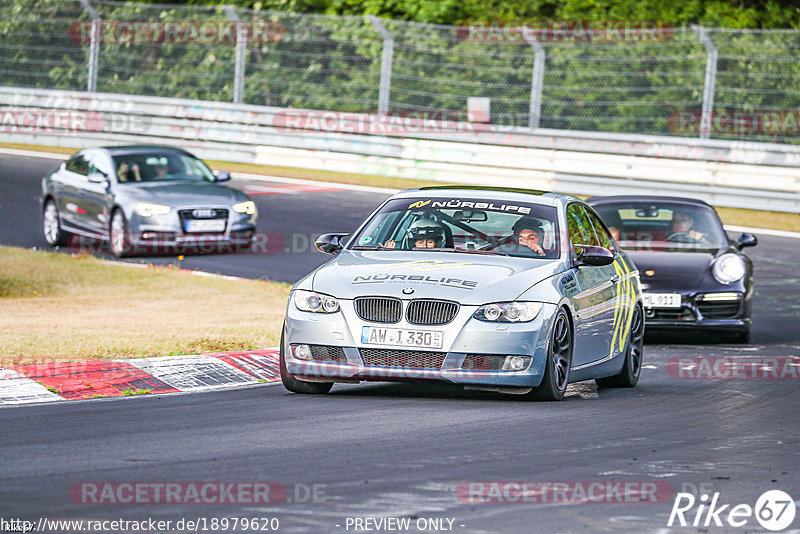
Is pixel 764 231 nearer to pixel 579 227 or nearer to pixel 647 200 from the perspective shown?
pixel 647 200

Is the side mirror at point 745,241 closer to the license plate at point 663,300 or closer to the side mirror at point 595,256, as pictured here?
the license plate at point 663,300

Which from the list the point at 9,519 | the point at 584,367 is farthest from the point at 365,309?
the point at 9,519

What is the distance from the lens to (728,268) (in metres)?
14.4

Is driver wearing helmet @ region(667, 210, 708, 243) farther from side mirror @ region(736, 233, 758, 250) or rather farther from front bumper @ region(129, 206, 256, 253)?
front bumper @ region(129, 206, 256, 253)

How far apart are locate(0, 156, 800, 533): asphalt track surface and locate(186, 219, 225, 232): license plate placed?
9.00 metres

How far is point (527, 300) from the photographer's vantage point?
366 inches

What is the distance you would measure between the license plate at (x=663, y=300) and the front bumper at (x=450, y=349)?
16.1 feet

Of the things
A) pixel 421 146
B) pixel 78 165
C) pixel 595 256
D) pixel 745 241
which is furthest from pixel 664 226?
pixel 421 146

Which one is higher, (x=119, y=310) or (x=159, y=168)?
(x=159, y=168)

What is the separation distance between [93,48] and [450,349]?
22179 mm

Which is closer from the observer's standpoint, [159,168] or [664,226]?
[664,226]

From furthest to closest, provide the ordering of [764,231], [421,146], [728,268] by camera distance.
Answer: [421,146] → [764,231] → [728,268]

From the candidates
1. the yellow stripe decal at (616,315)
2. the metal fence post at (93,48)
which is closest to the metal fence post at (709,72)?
the metal fence post at (93,48)

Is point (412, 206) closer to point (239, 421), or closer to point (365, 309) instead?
point (365, 309)
